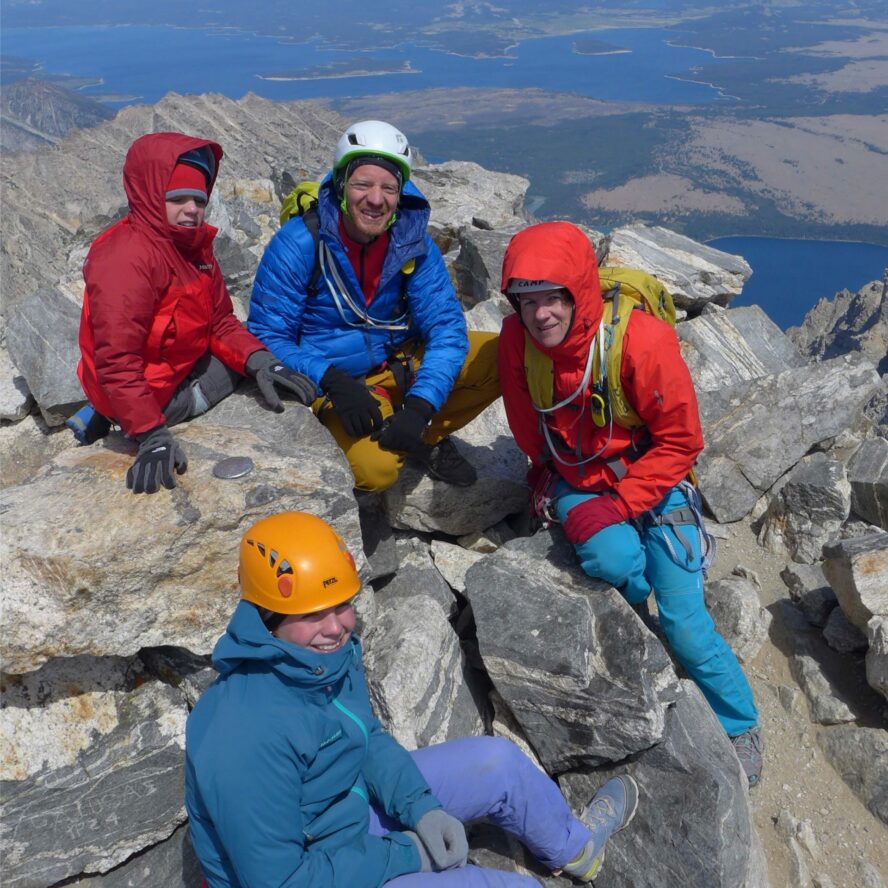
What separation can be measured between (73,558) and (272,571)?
203 cm

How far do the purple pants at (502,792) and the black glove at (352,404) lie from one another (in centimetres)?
285

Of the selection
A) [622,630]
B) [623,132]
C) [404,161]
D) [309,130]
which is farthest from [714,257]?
[623,132]

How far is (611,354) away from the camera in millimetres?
5516

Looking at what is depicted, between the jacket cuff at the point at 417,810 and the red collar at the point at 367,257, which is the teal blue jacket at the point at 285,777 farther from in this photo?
the red collar at the point at 367,257

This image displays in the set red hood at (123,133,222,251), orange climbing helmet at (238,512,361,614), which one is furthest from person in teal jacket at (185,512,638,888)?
red hood at (123,133,222,251)

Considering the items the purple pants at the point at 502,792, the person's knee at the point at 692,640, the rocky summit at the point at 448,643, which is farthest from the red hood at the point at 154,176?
the person's knee at the point at 692,640

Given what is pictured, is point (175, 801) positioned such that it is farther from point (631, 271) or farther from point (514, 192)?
point (514, 192)

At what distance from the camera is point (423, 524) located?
24.4ft

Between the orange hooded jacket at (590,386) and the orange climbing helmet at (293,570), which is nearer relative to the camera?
the orange climbing helmet at (293,570)

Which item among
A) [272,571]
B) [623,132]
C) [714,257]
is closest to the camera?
[272,571]

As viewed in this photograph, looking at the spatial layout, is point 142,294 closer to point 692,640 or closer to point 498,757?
point 498,757

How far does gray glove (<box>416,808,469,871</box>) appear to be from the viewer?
4.01 meters

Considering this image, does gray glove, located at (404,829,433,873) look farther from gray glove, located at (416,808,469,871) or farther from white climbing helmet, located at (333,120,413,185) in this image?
white climbing helmet, located at (333,120,413,185)

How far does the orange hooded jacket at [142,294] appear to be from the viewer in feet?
17.0
